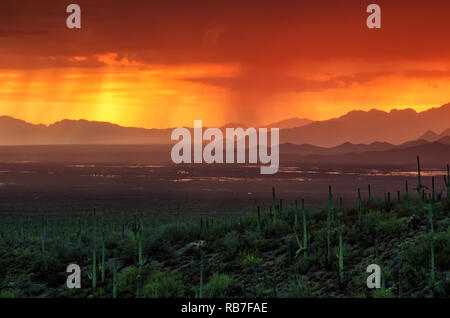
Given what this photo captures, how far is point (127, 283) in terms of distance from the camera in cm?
2073

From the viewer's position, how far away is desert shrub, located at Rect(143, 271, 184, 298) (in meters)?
18.6

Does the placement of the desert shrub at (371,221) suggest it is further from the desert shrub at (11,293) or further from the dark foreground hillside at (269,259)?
the desert shrub at (11,293)

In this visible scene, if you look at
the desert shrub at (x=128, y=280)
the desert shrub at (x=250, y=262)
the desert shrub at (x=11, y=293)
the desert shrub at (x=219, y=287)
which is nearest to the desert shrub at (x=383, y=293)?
the desert shrub at (x=219, y=287)

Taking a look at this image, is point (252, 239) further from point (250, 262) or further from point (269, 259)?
point (250, 262)

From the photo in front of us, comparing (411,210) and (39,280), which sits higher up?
(411,210)

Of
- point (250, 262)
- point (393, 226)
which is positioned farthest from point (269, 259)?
point (393, 226)

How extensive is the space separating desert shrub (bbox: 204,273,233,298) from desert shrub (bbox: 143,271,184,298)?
0.99 meters

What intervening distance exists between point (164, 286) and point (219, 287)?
2.08m

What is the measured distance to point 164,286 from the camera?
1917 cm
